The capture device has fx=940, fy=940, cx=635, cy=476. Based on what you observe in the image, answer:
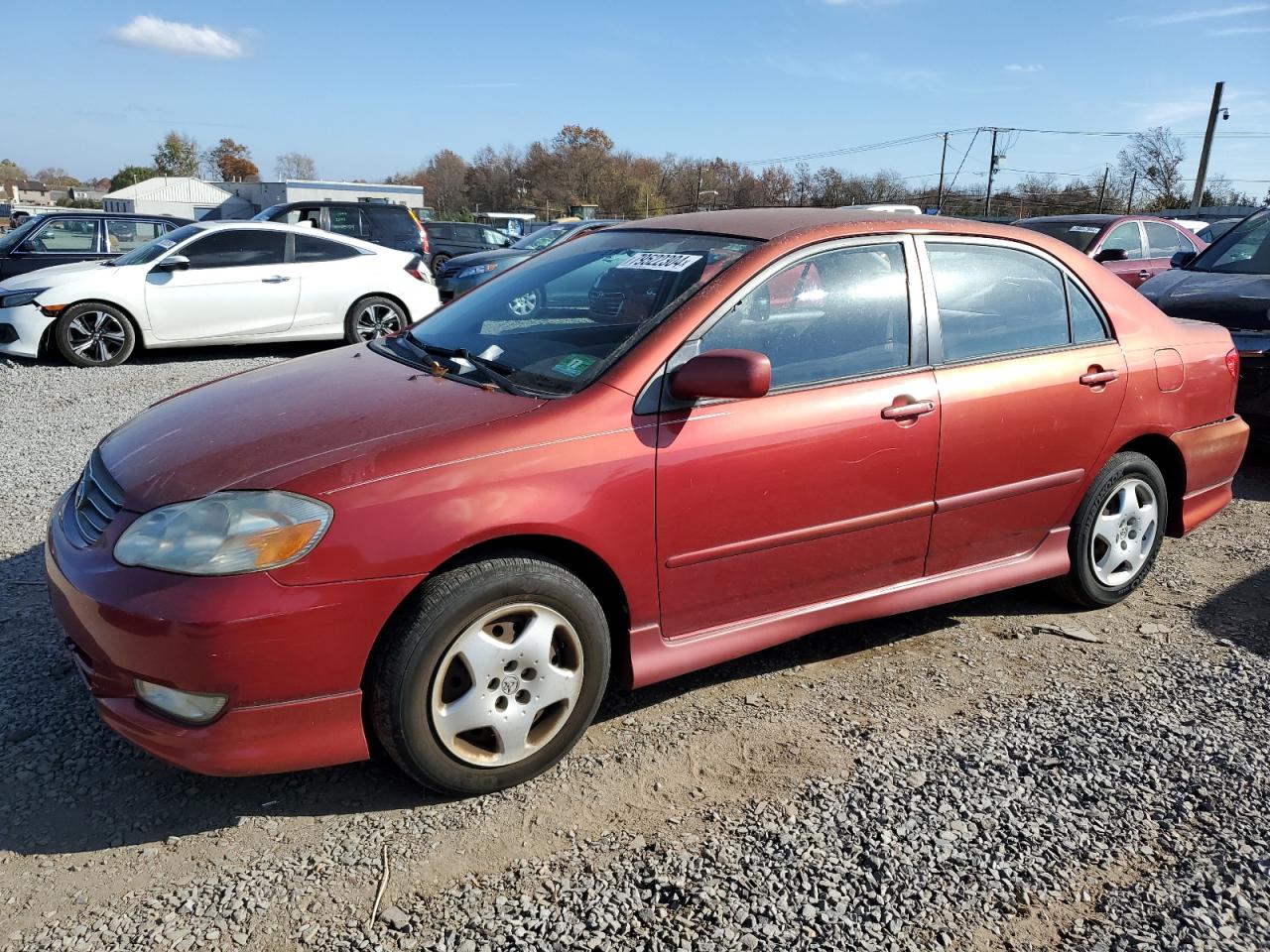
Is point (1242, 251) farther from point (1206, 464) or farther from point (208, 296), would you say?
point (208, 296)

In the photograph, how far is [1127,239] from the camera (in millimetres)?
11148

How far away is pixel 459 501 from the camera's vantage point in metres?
2.56

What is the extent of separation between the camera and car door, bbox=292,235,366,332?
10219 mm

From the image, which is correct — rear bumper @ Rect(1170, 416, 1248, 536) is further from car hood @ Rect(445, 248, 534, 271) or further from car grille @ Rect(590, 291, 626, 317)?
car hood @ Rect(445, 248, 534, 271)

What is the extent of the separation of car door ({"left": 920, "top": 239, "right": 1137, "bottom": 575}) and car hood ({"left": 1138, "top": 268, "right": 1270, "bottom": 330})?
10.1ft

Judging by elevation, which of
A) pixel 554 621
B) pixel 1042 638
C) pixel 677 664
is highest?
pixel 554 621

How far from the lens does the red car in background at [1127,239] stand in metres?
10.7

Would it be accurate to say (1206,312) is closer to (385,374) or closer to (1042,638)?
(1042,638)

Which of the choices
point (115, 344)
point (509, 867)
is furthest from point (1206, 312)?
point (115, 344)

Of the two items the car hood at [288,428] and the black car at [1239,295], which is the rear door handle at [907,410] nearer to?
the car hood at [288,428]

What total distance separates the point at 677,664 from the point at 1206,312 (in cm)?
544

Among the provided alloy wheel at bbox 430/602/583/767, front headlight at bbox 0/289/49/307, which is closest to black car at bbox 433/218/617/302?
front headlight at bbox 0/289/49/307

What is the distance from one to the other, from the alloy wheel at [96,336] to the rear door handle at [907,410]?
8921mm

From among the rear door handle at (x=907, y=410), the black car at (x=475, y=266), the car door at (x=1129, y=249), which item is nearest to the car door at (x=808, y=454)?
the rear door handle at (x=907, y=410)
